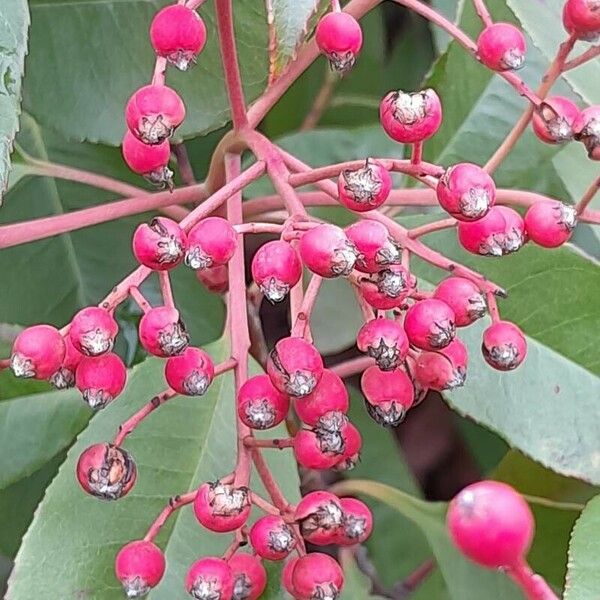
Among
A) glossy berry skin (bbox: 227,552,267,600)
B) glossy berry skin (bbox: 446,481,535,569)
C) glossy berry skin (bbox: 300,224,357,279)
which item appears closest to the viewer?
glossy berry skin (bbox: 446,481,535,569)

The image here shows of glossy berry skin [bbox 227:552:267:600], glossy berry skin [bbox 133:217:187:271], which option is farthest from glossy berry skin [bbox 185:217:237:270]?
glossy berry skin [bbox 227:552:267:600]

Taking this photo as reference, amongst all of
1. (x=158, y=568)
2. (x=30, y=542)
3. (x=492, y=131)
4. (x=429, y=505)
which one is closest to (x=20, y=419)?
(x=30, y=542)

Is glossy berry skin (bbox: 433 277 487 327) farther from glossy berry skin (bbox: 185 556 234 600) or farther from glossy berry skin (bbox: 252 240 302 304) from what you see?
glossy berry skin (bbox: 185 556 234 600)

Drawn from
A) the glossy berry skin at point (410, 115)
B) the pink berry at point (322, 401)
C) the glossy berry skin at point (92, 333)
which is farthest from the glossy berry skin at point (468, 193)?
the glossy berry skin at point (92, 333)

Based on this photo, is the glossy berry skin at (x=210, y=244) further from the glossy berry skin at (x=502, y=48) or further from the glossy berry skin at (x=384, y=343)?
the glossy berry skin at (x=502, y=48)

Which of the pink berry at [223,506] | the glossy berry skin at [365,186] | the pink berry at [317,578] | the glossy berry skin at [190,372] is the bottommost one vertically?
the pink berry at [317,578]

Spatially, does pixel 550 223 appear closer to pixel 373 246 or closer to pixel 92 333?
pixel 373 246
